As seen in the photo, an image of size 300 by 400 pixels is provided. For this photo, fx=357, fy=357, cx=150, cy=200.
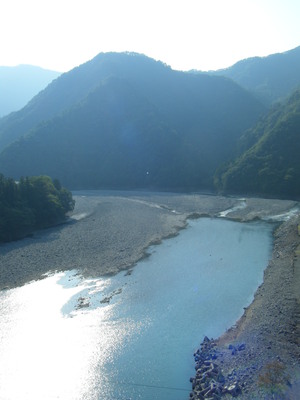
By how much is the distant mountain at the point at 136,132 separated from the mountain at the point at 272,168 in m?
14.3

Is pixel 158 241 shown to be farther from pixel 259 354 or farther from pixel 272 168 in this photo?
pixel 272 168

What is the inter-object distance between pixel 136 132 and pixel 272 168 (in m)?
54.0

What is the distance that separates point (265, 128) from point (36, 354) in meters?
86.6

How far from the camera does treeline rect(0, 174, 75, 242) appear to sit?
4512 centimetres

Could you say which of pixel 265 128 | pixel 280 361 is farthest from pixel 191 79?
pixel 280 361

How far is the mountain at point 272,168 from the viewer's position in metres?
67.0

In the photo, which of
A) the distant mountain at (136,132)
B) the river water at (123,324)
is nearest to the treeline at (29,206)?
the river water at (123,324)

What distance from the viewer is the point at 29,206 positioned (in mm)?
50594

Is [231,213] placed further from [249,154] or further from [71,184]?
[71,184]

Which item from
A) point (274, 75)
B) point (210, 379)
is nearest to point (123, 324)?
point (210, 379)

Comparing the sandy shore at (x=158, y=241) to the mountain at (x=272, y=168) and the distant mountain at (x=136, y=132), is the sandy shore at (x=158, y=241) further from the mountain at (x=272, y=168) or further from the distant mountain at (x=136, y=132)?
the distant mountain at (x=136, y=132)

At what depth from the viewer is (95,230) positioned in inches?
1859

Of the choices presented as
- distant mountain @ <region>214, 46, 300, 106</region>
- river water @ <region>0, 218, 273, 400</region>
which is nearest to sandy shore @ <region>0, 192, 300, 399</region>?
river water @ <region>0, 218, 273, 400</region>

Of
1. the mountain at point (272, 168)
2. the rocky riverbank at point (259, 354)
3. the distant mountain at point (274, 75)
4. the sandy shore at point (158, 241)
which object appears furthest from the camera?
the distant mountain at point (274, 75)
